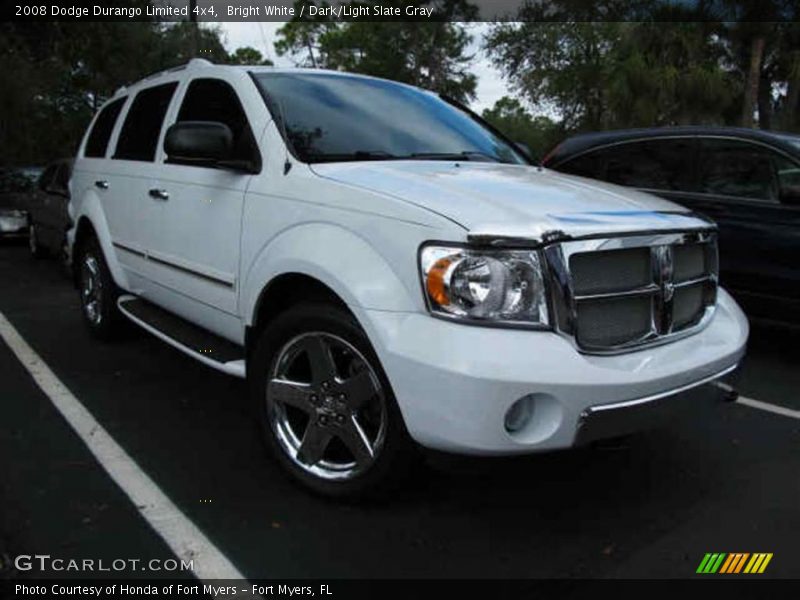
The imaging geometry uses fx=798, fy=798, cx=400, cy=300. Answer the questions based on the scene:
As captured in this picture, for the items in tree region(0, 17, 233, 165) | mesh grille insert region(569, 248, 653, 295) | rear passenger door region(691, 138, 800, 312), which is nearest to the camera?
mesh grille insert region(569, 248, 653, 295)

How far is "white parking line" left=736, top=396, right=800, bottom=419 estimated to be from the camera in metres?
4.64

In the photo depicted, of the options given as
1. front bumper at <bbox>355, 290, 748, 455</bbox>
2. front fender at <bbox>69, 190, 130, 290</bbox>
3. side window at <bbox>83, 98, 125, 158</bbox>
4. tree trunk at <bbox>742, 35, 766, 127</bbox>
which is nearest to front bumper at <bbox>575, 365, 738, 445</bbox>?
front bumper at <bbox>355, 290, 748, 455</bbox>

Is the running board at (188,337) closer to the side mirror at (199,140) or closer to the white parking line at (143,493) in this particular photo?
the white parking line at (143,493)

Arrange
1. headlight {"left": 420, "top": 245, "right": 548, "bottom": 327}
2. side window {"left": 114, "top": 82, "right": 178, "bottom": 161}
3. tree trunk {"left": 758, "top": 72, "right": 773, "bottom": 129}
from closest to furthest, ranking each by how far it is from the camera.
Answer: headlight {"left": 420, "top": 245, "right": 548, "bottom": 327} → side window {"left": 114, "top": 82, "right": 178, "bottom": 161} → tree trunk {"left": 758, "top": 72, "right": 773, "bottom": 129}

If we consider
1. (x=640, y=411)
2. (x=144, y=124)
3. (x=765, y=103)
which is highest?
(x=765, y=103)

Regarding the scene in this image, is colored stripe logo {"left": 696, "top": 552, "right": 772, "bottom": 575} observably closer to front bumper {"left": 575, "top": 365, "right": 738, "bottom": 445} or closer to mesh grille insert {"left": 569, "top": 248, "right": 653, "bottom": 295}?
front bumper {"left": 575, "top": 365, "right": 738, "bottom": 445}

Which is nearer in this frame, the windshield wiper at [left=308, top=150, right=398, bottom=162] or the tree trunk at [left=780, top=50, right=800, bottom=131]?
the windshield wiper at [left=308, top=150, right=398, bottom=162]

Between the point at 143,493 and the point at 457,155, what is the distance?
87.8 inches

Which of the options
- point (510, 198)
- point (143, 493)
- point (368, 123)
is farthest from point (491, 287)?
point (143, 493)

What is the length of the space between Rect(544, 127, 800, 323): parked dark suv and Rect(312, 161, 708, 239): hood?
2.40 metres

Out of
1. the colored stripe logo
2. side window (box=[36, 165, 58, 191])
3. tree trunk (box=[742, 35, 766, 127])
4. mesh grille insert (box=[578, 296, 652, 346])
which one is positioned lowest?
the colored stripe logo

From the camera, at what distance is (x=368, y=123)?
4.10 meters

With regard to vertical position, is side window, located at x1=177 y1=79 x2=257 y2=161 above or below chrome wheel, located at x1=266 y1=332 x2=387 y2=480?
above

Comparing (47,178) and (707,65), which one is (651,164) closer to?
(47,178)
